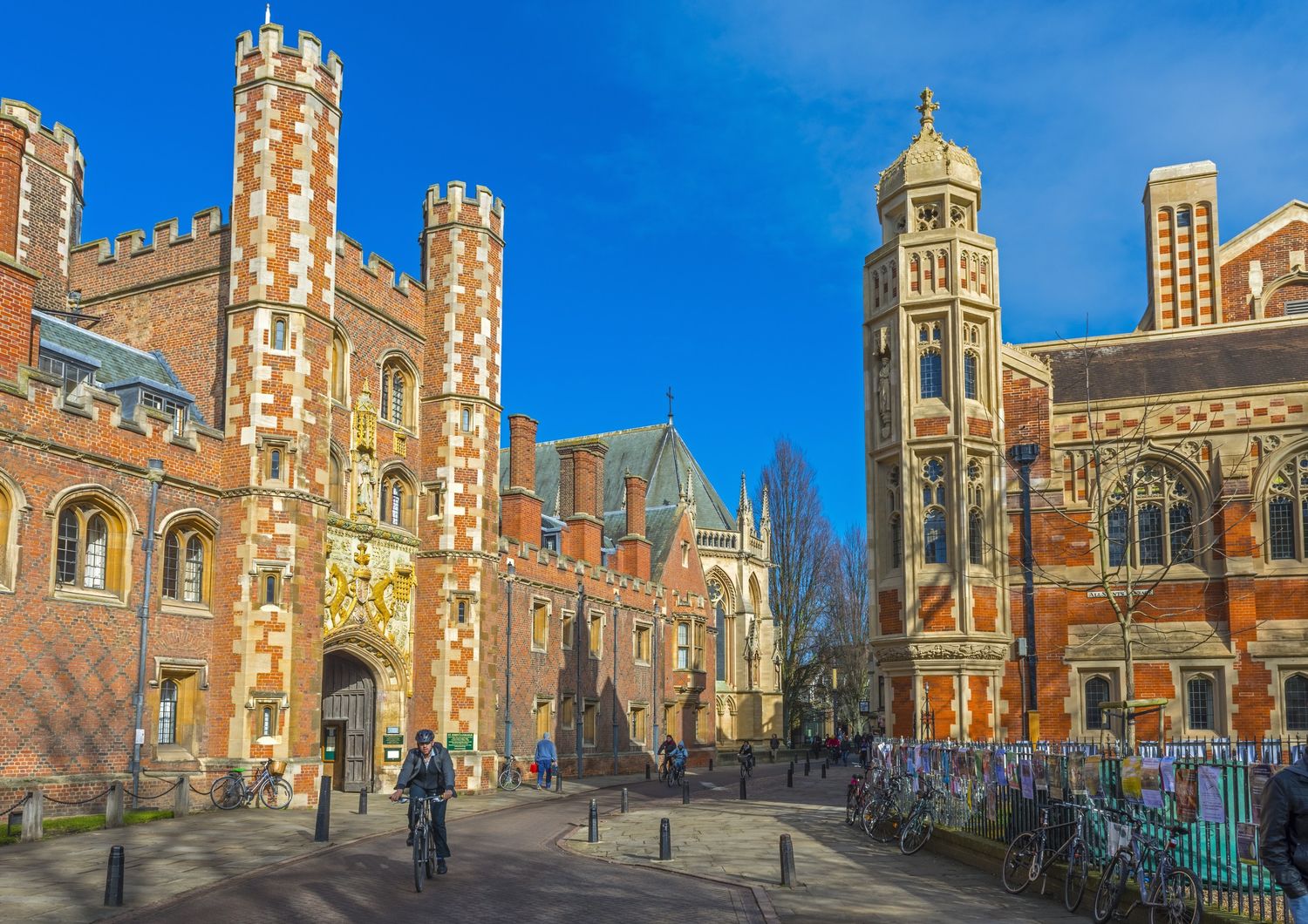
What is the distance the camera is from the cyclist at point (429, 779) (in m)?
14.2

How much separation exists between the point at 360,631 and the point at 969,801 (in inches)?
664

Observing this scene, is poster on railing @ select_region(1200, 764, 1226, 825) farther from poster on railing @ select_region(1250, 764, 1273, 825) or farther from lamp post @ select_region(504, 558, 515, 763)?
lamp post @ select_region(504, 558, 515, 763)

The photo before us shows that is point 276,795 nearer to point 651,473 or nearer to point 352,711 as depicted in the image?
point 352,711

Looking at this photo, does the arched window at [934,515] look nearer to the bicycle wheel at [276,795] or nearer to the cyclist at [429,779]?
the cyclist at [429,779]

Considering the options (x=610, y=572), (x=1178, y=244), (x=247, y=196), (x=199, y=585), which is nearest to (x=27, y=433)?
(x=199, y=585)

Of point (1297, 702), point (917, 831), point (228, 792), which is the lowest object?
point (228, 792)

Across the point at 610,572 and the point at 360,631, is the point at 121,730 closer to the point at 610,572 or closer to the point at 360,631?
the point at 360,631

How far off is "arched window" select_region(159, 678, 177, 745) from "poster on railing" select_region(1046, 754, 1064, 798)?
17401 mm

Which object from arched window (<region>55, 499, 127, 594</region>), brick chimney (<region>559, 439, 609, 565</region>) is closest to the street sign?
arched window (<region>55, 499, 127, 594</region>)

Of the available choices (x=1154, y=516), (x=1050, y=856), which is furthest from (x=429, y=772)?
(x=1154, y=516)

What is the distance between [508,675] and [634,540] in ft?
45.0

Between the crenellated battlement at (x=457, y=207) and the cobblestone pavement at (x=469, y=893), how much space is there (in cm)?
2014

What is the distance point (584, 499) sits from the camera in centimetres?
4491

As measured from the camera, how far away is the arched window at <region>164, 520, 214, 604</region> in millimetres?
24797
